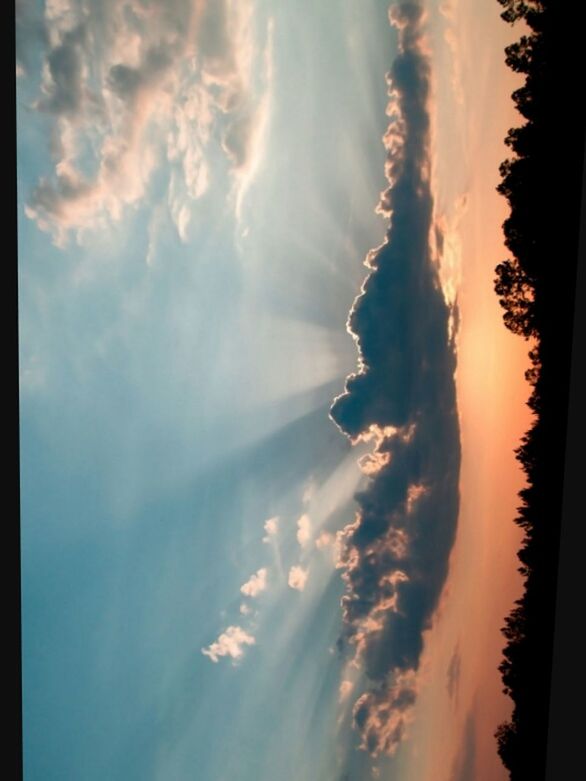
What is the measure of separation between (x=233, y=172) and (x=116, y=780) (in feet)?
17.2

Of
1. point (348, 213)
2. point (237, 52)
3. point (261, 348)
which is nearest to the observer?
point (237, 52)

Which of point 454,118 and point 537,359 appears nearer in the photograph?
point 454,118

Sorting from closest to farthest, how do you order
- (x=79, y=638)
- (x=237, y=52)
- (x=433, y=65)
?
(x=79, y=638)
(x=237, y=52)
(x=433, y=65)

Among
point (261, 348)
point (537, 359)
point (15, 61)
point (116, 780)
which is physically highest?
point (537, 359)

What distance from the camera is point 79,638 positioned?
4914 mm

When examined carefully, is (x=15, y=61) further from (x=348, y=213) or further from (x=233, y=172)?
(x=348, y=213)

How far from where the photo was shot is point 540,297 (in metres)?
9.02

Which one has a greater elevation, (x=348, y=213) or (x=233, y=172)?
(x=348, y=213)

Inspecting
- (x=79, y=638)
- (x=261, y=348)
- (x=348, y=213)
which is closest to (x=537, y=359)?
(x=348, y=213)

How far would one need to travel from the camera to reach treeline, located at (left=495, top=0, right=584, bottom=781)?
877 centimetres

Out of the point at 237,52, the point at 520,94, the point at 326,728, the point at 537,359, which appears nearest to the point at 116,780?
the point at 326,728

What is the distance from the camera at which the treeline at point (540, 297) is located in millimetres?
8766

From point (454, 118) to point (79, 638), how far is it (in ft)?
22.7

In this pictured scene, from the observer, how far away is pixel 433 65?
7.13 metres
